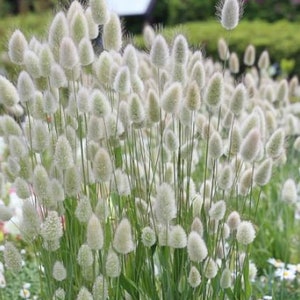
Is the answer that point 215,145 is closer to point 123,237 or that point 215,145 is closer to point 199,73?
point 199,73

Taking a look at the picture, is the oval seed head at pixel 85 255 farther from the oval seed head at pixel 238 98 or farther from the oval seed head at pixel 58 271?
the oval seed head at pixel 238 98

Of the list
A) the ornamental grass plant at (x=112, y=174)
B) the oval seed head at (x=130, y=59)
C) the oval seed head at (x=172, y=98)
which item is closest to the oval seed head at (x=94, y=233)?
the ornamental grass plant at (x=112, y=174)

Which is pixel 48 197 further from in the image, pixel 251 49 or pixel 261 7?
pixel 261 7

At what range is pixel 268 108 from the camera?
325 centimetres

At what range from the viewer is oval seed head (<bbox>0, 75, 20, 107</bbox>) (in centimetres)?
192

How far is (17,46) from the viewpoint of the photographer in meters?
1.93

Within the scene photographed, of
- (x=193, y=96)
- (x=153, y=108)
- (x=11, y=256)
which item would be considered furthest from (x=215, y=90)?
(x=11, y=256)

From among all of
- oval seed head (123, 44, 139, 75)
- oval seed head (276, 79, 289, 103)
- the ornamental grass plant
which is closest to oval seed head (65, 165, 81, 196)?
the ornamental grass plant

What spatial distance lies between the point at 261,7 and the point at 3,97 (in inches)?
390

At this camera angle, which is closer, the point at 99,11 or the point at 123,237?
the point at 123,237

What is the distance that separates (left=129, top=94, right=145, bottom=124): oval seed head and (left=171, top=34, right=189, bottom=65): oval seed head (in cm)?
15

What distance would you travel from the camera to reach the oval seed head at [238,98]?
200 cm

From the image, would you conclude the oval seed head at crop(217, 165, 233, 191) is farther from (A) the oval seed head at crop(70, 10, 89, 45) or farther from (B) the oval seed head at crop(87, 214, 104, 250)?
(A) the oval seed head at crop(70, 10, 89, 45)

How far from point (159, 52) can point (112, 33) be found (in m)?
0.14
